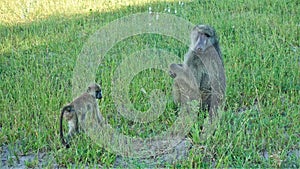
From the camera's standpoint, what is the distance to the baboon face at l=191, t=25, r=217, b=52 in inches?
201

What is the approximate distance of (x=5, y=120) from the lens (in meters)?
5.36

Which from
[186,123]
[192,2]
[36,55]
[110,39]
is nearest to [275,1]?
[192,2]

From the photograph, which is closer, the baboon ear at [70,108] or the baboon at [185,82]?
the baboon ear at [70,108]

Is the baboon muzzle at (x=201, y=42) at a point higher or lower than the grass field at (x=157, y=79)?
higher

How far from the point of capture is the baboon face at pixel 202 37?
5.11 meters

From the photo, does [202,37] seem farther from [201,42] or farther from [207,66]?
[207,66]

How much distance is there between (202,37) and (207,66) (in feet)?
1.21

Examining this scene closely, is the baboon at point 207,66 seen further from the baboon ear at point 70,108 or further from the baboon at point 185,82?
the baboon ear at point 70,108

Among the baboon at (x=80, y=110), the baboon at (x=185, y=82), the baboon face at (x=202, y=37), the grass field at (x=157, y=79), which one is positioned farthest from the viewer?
the baboon at (x=185, y=82)

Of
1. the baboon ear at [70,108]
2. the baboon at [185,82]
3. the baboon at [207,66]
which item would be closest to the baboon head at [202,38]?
the baboon at [207,66]

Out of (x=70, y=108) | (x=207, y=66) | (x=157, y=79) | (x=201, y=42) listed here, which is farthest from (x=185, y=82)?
(x=70, y=108)

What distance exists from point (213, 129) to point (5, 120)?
2.37 m

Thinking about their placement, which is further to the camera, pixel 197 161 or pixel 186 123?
pixel 186 123

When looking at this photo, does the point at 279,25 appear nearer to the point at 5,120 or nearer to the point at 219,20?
the point at 219,20
